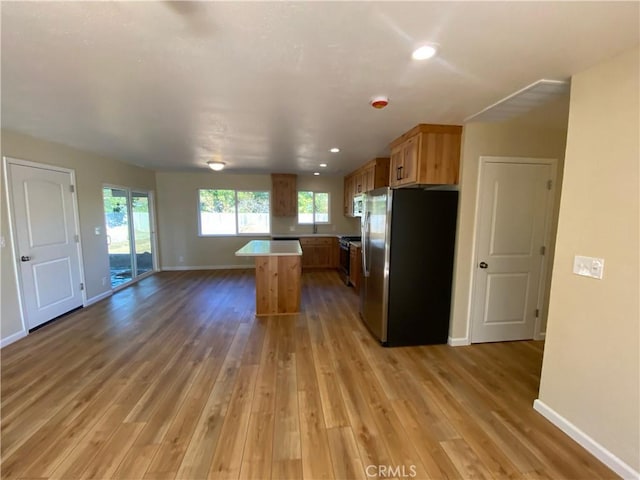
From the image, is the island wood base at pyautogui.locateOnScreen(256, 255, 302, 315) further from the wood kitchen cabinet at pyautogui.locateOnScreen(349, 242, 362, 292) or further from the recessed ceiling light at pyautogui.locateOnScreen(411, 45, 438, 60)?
the recessed ceiling light at pyautogui.locateOnScreen(411, 45, 438, 60)

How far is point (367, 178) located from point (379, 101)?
3035 millimetres

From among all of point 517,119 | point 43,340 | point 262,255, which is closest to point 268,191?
point 262,255

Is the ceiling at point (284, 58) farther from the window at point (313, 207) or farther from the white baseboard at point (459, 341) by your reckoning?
the window at point (313, 207)

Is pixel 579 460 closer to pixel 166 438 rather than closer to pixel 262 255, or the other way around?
pixel 166 438

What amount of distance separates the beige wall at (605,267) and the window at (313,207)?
219 inches

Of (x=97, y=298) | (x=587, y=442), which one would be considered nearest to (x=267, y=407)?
(x=587, y=442)

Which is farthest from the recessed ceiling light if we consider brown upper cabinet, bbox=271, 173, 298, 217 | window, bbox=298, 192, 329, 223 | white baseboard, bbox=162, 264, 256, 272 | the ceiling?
white baseboard, bbox=162, 264, 256, 272

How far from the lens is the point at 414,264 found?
2.96 m

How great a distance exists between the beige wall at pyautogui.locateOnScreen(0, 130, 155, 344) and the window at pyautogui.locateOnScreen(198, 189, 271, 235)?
63.8 inches

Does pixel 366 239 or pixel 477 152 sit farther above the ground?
pixel 477 152

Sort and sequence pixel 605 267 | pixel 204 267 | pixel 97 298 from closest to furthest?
pixel 605 267
pixel 97 298
pixel 204 267

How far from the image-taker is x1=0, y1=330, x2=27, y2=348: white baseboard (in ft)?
9.61

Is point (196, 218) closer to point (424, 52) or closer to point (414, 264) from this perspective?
point (414, 264)

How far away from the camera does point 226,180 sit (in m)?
6.71
